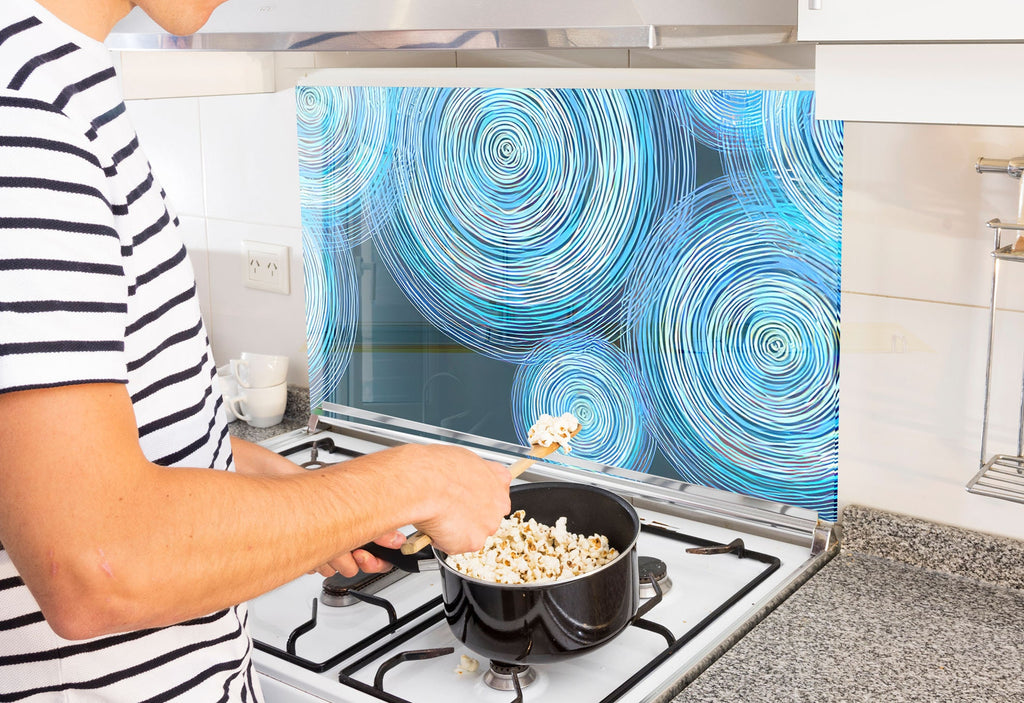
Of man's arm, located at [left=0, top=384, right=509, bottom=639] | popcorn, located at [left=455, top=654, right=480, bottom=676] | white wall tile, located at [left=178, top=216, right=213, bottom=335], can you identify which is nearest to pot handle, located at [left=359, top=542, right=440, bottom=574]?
popcorn, located at [left=455, top=654, right=480, bottom=676]

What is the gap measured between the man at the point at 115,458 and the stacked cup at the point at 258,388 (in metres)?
0.98

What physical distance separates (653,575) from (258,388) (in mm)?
842

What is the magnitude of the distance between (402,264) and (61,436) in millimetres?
1094

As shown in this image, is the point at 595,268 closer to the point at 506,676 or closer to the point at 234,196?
the point at 506,676

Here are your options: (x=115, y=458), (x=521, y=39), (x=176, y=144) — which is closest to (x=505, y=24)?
(x=521, y=39)

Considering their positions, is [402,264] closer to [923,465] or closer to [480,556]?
[480,556]

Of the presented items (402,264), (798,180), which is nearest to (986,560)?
(798,180)

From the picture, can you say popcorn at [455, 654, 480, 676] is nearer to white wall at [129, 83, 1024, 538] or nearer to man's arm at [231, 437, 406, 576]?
man's arm at [231, 437, 406, 576]

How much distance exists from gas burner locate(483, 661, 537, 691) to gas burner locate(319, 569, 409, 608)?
0.21 meters

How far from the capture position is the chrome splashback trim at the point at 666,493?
4.22ft

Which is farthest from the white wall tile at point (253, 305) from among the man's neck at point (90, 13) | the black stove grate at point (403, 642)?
the man's neck at point (90, 13)

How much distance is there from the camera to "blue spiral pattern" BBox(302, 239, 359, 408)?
1675 millimetres

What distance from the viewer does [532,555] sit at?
Answer: 1.12 m

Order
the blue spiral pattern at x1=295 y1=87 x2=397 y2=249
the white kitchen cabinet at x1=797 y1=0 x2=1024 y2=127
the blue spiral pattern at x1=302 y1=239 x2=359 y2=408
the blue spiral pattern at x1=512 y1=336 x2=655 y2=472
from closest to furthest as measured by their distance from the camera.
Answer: the white kitchen cabinet at x1=797 y1=0 x2=1024 y2=127
the blue spiral pattern at x1=512 y1=336 x2=655 y2=472
the blue spiral pattern at x1=295 y1=87 x2=397 y2=249
the blue spiral pattern at x1=302 y1=239 x2=359 y2=408
